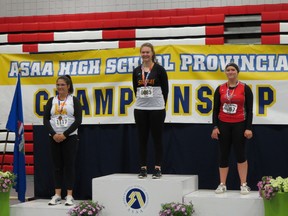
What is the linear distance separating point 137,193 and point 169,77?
1.72 m

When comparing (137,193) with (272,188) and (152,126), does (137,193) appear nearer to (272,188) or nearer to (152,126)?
(152,126)

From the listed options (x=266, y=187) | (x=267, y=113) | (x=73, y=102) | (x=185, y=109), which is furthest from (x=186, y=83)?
(x=266, y=187)

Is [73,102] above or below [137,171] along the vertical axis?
above

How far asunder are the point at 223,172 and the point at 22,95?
9.85 ft

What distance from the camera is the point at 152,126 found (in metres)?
5.79

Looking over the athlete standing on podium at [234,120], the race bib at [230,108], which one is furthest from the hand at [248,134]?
the race bib at [230,108]

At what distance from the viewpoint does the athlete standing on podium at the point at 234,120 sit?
18.4 feet

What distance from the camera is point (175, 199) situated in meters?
5.50

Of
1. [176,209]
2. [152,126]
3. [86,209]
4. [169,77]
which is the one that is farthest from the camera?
[169,77]

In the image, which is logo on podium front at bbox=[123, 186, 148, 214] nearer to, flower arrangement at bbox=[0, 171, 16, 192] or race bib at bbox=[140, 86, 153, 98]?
race bib at bbox=[140, 86, 153, 98]

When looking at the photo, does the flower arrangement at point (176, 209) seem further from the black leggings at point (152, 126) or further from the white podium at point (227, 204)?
the black leggings at point (152, 126)

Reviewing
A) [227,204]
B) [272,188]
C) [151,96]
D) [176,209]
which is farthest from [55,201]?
[272,188]

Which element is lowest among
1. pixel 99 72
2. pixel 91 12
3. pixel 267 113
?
pixel 267 113

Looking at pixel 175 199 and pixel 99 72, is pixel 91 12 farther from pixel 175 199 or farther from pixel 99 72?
pixel 175 199
